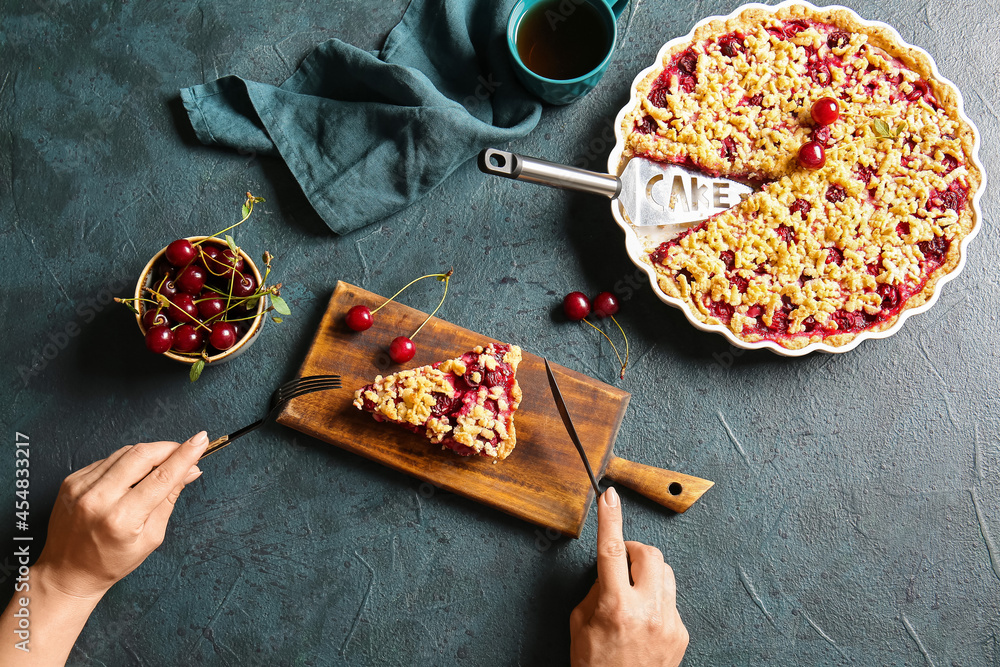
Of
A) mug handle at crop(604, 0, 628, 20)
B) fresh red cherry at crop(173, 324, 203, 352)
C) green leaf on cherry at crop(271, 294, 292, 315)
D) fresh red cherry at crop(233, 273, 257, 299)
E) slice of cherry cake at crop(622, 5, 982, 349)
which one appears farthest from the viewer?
mug handle at crop(604, 0, 628, 20)

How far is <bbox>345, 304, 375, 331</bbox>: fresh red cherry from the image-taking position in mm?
3113

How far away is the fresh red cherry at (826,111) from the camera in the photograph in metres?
3.09

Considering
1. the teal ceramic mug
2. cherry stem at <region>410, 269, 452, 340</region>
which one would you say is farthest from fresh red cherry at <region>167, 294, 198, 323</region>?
the teal ceramic mug

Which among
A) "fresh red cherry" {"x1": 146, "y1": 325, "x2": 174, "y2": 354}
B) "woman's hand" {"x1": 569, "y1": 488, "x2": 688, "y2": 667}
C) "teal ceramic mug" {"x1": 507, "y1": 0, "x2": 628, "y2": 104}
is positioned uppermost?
"teal ceramic mug" {"x1": 507, "y1": 0, "x2": 628, "y2": 104}

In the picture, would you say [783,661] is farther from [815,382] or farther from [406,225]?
[406,225]

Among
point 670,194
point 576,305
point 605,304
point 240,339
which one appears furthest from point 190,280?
point 670,194

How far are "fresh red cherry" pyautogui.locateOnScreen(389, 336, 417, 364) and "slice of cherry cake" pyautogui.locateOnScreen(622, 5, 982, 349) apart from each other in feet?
4.20

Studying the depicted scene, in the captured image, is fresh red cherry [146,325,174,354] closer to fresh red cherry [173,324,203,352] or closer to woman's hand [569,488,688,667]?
fresh red cherry [173,324,203,352]

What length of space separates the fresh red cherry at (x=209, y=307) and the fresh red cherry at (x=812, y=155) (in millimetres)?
2888

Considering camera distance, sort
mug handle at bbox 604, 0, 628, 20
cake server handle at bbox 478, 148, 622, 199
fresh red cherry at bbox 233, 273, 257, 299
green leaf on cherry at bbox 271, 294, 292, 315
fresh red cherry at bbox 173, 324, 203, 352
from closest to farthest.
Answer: cake server handle at bbox 478, 148, 622, 199 → green leaf on cherry at bbox 271, 294, 292, 315 → fresh red cherry at bbox 173, 324, 203, 352 → fresh red cherry at bbox 233, 273, 257, 299 → mug handle at bbox 604, 0, 628, 20

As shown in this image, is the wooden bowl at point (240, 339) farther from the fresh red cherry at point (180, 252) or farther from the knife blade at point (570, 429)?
the knife blade at point (570, 429)

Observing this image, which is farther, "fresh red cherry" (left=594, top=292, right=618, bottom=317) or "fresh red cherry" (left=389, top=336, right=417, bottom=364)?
"fresh red cherry" (left=594, top=292, right=618, bottom=317)

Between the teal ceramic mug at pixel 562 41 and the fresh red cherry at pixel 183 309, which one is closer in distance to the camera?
the fresh red cherry at pixel 183 309

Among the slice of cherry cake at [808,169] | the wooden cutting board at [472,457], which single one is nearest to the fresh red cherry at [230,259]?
the wooden cutting board at [472,457]
